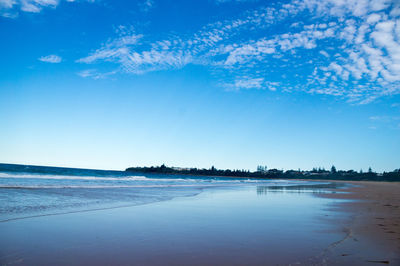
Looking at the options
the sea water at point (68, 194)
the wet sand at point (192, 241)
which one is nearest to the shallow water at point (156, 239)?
the wet sand at point (192, 241)

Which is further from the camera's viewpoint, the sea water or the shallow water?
the sea water

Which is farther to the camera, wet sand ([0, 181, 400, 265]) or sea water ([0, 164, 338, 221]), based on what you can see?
sea water ([0, 164, 338, 221])

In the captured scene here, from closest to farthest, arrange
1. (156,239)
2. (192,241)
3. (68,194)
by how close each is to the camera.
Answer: (192,241) < (156,239) < (68,194)

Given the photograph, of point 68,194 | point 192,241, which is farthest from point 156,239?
point 68,194

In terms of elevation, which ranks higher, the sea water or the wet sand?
the wet sand

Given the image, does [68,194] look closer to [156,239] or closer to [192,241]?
[156,239]

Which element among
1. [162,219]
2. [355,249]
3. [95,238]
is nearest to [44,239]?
[95,238]

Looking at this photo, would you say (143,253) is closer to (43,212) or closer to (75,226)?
(75,226)

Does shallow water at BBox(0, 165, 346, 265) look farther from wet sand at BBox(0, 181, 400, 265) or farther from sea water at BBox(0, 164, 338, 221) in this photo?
sea water at BBox(0, 164, 338, 221)

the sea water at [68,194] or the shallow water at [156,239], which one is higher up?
the shallow water at [156,239]

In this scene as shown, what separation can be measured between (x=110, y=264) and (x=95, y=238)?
1951mm

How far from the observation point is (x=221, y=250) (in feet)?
16.8

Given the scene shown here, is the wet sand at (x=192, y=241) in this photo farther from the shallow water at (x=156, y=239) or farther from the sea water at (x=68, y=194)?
the sea water at (x=68, y=194)

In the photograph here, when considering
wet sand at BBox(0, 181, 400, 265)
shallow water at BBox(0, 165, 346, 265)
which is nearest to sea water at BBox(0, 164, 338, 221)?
shallow water at BBox(0, 165, 346, 265)
